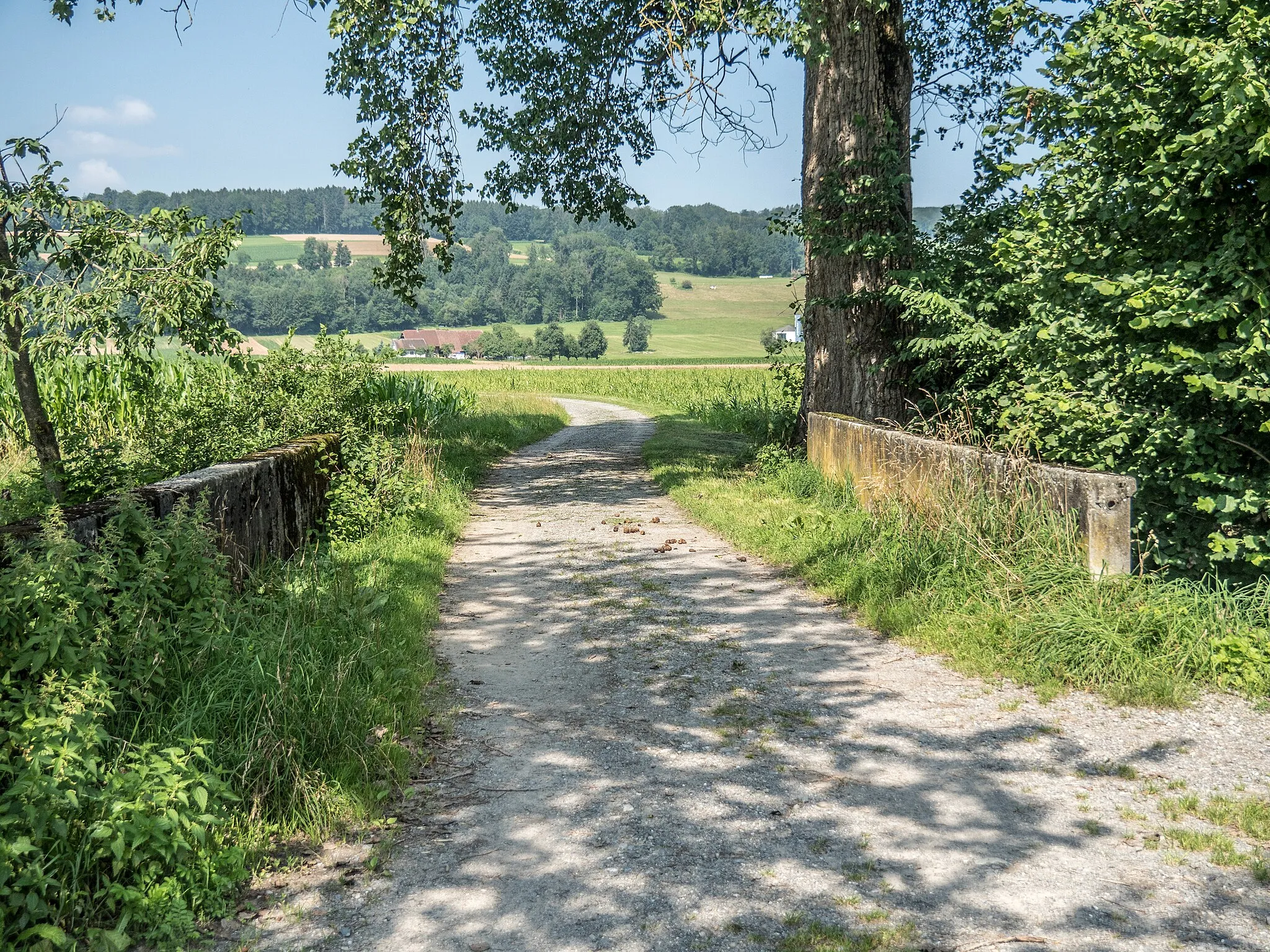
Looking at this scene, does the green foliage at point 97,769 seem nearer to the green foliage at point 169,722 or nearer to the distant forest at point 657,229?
the green foliage at point 169,722

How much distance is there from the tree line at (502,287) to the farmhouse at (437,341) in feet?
7.88

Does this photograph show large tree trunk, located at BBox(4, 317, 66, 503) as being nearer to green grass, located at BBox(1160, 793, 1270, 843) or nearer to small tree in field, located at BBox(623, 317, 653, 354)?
green grass, located at BBox(1160, 793, 1270, 843)

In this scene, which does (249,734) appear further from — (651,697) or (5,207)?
(5,207)

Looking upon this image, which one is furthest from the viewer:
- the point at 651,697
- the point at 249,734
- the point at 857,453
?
the point at 857,453

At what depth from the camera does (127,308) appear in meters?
7.63

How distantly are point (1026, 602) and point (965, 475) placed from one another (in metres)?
1.67

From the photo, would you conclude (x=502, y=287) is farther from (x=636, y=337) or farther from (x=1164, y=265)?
(x=1164, y=265)

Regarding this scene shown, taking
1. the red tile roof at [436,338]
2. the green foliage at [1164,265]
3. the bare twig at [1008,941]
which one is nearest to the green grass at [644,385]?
the green foliage at [1164,265]

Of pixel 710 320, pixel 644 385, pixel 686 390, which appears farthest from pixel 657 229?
pixel 686 390

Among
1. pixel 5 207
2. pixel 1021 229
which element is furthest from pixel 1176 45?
pixel 5 207

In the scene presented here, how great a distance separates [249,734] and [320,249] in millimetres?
116344

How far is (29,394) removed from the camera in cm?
788

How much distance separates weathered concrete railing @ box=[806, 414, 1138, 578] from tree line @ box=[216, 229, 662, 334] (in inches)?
3318

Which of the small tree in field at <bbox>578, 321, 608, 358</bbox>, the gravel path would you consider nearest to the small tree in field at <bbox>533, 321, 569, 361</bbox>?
the small tree in field at <bbox>578, 321, 608, 358</bbox>
